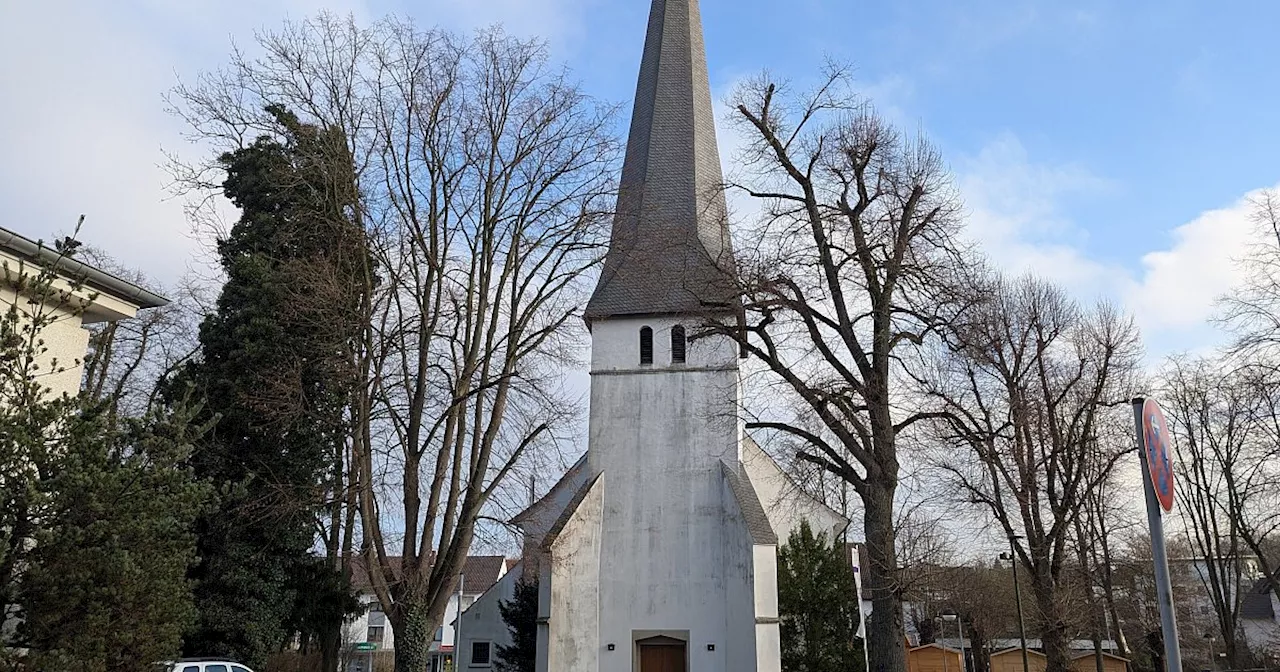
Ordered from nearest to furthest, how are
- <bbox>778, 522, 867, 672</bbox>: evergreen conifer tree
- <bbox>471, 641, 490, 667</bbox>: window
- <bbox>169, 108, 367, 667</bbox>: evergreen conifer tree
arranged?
<bbox>169, 108, 367, 667</bbox>: evergreen conifer tree < <bbox>778, 522, 867, 672</bbox>: evergreen conifer tree < <bbox>471, 641, 490, 667</bbox>: window

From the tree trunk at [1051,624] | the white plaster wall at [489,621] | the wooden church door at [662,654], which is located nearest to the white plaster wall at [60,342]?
the wooden church door at [662,654]

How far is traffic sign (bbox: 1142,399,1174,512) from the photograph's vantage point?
5137 millimetres

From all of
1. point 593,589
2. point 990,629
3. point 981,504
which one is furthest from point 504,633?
point 990,629

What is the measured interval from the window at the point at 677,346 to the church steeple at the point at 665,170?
554 mm

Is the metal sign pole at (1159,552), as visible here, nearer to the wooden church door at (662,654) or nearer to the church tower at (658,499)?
the church tower at (658,499)

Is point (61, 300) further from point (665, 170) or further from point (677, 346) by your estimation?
point (665, 170)

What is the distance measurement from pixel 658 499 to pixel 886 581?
9709mm

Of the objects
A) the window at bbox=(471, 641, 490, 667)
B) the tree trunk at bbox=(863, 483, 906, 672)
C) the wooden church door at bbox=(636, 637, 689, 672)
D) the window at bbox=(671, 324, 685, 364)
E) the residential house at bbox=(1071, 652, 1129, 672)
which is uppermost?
the window at bbox=(671, 324, 685, 364)

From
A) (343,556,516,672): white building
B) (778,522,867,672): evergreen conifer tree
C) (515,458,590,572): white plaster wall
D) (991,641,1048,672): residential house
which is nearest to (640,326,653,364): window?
(515,458,590,572): white plaster wall

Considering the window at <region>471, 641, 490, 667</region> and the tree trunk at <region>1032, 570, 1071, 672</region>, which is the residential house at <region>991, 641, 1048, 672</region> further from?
the window at <region>471, 641, 490, 667</region>

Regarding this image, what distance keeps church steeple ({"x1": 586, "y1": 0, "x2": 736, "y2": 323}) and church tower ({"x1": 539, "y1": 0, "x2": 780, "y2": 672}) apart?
7cm

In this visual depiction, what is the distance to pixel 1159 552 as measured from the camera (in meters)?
5.35

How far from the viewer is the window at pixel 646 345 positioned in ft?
84.4

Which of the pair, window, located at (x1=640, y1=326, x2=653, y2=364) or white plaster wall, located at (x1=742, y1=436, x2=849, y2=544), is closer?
window, located at (x1=640, y1=326, x2=653, y2=364)
